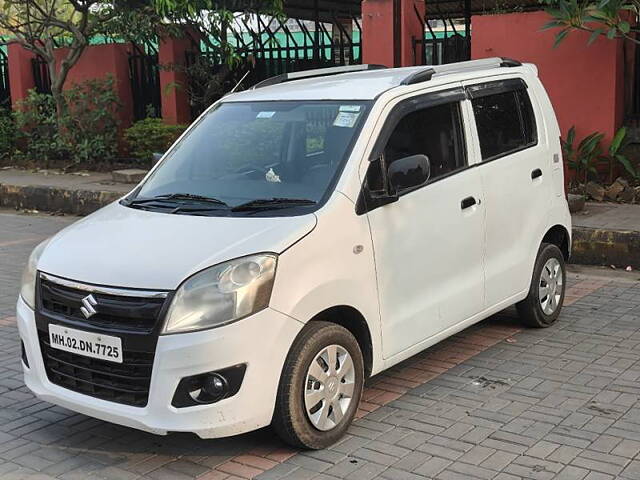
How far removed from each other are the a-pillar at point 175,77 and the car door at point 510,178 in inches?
346

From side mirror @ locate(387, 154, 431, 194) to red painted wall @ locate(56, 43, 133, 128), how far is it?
11.0m

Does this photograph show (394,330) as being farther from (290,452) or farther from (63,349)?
(63,349)

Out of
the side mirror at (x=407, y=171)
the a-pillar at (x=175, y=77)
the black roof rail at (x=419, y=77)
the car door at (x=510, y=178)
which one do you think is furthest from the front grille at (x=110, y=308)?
the a-pillar at (x=175, y=77)

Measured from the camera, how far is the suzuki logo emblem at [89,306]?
3.96 meters

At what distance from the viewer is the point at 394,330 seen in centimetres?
462

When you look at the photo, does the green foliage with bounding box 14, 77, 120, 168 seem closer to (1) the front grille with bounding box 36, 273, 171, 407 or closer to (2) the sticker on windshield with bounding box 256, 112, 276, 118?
(2) the sticker on windshield with bounding box 256, 112, 276, 118

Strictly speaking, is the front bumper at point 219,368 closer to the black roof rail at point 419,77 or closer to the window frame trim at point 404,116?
the window frame trim at point 404,116

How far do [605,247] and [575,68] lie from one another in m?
2.80

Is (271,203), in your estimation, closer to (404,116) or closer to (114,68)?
(404,116)

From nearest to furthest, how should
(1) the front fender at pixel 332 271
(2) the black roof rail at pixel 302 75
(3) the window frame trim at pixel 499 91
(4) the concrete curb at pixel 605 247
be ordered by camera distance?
(1) the front fender at pixel 332 271 < (3) the window frame trim at pixel 499 91 < (2) the black roof rail at pixel 302 75 < (4) the concrete curb at pixel 605 247

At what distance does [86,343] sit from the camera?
158 inches

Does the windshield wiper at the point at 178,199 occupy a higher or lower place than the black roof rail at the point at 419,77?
lower

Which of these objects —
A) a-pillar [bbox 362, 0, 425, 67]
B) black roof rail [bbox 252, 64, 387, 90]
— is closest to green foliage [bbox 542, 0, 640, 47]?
a-pillar [bbox 362, 0, 425, 67]

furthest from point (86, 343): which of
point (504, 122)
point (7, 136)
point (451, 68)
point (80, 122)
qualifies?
point (7, 136)
